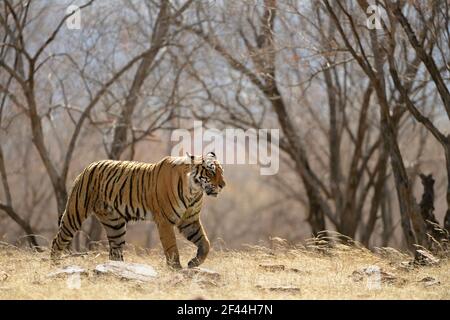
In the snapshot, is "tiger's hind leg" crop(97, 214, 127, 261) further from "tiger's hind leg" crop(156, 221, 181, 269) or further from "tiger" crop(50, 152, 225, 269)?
"tiger's hind leg" crop(156, 221, 181, 269)

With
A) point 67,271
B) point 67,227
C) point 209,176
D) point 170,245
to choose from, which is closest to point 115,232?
point 67,227

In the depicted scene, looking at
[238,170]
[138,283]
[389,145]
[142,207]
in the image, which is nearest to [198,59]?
[389,145]

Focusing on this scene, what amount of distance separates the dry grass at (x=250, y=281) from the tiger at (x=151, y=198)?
1.11 feet

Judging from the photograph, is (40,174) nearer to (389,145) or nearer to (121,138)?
(121,138)

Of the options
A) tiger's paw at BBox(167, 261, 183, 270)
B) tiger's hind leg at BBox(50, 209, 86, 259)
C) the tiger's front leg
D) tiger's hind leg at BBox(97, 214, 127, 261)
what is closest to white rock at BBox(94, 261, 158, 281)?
tiger's paw at BBox(167, 261, 183, 270)

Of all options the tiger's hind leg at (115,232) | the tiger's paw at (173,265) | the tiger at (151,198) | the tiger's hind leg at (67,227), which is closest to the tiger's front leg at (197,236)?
the tiger at (151,198)

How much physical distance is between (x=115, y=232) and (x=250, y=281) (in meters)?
2.44

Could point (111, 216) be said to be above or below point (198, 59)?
below

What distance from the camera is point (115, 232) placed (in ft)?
30.2

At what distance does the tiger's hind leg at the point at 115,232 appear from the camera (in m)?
9.21

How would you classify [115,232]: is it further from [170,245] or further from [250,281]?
[250,281]

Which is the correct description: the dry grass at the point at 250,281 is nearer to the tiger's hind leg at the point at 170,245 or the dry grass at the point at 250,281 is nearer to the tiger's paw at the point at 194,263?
the tiger's hind leg at the point at 170,245

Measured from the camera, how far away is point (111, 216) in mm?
9219
